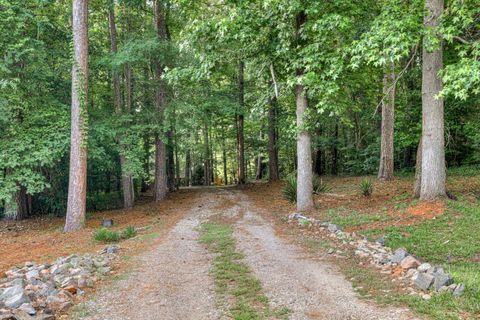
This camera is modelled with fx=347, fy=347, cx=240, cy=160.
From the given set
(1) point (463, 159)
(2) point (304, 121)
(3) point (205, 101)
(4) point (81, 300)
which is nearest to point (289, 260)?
(4) point (81, 300)

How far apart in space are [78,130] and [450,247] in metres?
9.32

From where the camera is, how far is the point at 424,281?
4066mm

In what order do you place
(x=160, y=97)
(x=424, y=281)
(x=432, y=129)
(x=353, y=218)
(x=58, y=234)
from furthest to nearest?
(x=160, y=97) → (x=58, y=234) → (x=353, y=218) → (x=432, y=129) → (x=424, y=281)

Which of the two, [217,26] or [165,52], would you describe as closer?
[217,26]

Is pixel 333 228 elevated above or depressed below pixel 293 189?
below

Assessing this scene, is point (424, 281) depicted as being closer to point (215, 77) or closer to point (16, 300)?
point (16, 300)

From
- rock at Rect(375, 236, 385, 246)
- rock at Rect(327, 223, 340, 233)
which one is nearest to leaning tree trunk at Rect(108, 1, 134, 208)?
rock at Rect(327, 223, 340, 233)

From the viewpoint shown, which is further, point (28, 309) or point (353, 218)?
point (353, 218)

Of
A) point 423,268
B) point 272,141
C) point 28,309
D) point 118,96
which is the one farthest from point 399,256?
point 272,141

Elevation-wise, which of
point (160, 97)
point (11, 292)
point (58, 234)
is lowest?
point (58, 234)

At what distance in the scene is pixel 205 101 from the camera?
13633mm

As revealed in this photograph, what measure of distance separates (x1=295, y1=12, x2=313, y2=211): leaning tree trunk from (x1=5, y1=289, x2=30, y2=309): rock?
22.9 ft

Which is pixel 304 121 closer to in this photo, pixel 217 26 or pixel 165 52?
pixel 217 26

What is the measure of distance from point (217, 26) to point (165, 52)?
5025mm
